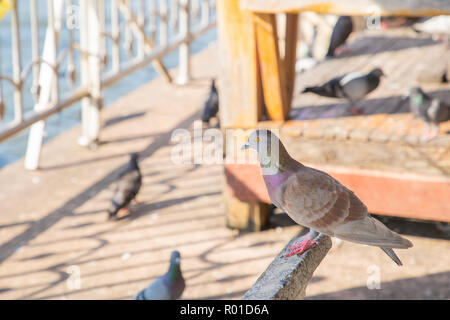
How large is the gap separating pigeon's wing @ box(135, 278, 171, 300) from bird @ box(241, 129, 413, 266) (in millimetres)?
2325

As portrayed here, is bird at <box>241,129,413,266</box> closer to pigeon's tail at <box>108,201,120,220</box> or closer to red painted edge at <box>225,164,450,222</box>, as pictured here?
red painted edge at <box>225,164,450,222</box>

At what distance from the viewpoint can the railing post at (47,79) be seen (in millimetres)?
7340

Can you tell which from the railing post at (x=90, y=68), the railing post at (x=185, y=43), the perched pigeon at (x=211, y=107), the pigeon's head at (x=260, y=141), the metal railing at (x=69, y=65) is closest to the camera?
the pigeon's head at (x=260, y=141)

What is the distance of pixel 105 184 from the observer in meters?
7.25

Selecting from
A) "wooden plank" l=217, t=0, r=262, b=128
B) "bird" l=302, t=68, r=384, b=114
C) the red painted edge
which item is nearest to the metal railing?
"wooden plank" l=217, t=0, r=262, b=128

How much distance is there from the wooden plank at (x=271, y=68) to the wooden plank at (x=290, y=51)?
19 centimetres

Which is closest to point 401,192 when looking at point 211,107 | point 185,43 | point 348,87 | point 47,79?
point 348,87

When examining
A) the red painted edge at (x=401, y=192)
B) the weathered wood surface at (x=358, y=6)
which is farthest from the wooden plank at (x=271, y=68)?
the red painted edge at (x=401, y=192)

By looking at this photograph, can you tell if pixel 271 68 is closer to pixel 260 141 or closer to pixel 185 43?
pixel 260 141

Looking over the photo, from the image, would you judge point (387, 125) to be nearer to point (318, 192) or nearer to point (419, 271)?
point (419, 271)

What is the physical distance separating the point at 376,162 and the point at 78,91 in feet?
13.1

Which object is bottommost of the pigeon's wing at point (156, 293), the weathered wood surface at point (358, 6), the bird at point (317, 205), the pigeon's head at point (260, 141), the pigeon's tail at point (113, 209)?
the pigeon's wing at point (156, 293)

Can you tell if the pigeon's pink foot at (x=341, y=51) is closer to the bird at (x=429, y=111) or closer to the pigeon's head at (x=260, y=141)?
the bird at (x=429, y=111)

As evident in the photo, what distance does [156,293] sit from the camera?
474cm
